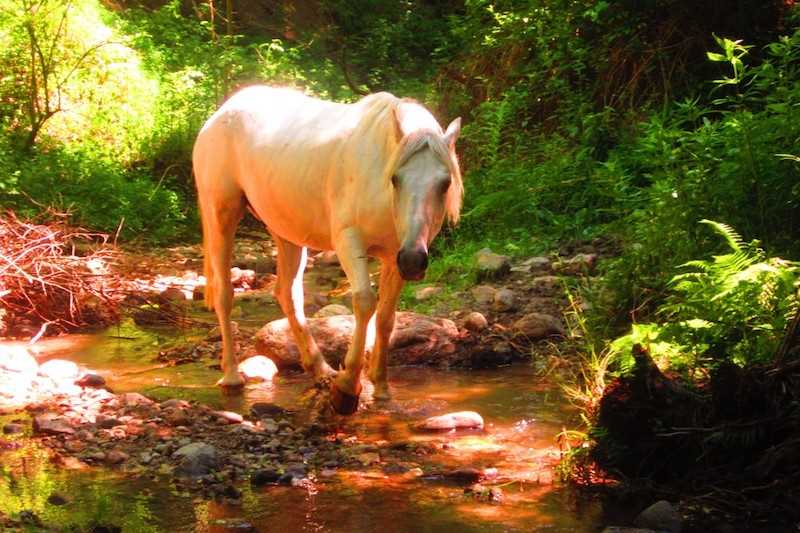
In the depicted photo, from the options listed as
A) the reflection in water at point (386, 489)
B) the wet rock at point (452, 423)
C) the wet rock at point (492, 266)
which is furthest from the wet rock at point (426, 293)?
the wet rock at point (452, 423)

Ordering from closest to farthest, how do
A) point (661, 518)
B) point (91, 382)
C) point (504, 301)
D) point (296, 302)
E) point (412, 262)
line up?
point (661, 518), point (412, 262), point (91, 382), point (296, 302), point (504, 301)

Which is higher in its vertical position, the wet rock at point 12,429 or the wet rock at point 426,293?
the wet rock at point 426,293

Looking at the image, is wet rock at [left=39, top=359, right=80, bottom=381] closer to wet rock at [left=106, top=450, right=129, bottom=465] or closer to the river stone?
the river stone

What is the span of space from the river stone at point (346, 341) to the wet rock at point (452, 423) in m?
1.77

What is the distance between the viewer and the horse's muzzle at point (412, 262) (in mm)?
5500

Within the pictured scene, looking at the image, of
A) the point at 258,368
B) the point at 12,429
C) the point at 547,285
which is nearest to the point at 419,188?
the point at 258,368

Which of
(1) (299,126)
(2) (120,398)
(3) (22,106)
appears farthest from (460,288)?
(3) (22,106)

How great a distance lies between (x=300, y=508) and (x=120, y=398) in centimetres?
231

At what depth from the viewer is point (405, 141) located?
5891 millimetres

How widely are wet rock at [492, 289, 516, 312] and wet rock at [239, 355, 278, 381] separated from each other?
2144 millimetres

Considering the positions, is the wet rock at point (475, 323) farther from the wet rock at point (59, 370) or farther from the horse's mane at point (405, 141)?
the wet rock at point (59, 370)

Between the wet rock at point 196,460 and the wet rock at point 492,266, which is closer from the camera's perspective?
the wet rock at point 196,460

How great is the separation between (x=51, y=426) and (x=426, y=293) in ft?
15.0

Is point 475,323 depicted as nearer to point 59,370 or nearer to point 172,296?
point 59,370
